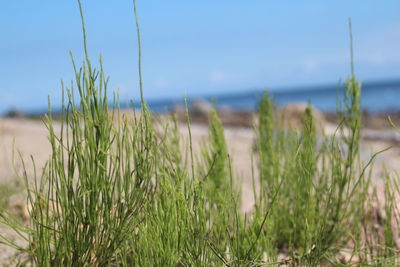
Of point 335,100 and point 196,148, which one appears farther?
point 335,100

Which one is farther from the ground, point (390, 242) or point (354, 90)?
point (354, 90)

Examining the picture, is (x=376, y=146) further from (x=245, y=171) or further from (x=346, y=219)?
(x=346, y=219)

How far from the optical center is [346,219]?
298 centimetres

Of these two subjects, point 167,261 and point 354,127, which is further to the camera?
point 354,127

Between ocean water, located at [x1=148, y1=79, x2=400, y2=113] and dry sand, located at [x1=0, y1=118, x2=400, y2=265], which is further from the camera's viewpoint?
ocean water, located at [x1=148, y1=79, x2=400, y2=113]

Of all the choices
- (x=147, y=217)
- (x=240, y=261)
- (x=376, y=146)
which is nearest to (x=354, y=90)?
(x=240, y=261)

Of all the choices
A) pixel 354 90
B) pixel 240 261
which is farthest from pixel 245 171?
pixel 240 261

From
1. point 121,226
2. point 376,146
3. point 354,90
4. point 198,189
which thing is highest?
point 354,90

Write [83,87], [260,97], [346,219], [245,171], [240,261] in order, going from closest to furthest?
[83,87] → [240,261] → [346,219] → [260,97] → [245,171]

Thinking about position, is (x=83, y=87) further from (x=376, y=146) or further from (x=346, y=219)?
(x=376, y=146)

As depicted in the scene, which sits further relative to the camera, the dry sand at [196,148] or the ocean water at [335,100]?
the ocean water at [335,100]

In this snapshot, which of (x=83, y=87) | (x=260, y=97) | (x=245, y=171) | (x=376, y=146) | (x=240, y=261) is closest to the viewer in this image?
(x=83, y=87)

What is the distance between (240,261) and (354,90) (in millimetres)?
1132

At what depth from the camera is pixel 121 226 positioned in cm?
177
